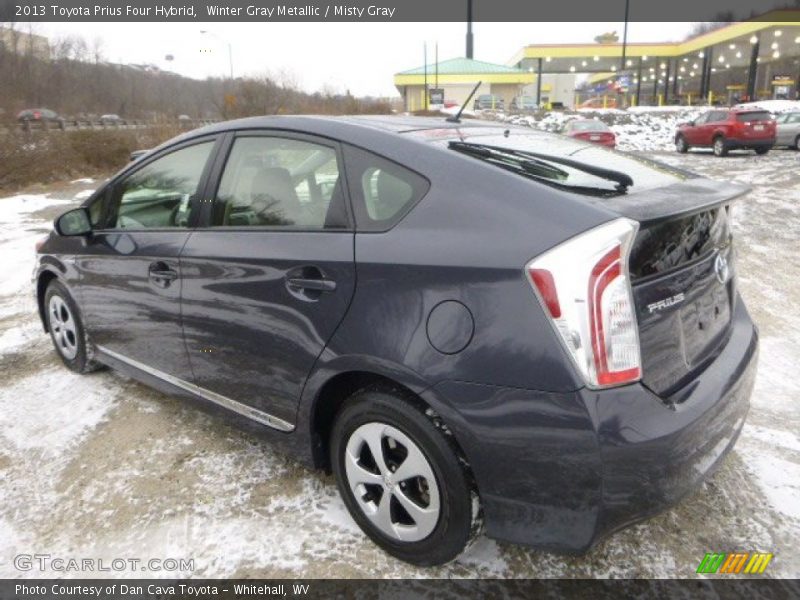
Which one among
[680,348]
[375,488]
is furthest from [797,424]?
[375,488]

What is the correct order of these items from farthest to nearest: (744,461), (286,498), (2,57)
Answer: (2,57), (744,461), (286,498)

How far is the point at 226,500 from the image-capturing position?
2670 mm

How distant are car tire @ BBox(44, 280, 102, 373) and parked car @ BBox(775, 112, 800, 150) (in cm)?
2252

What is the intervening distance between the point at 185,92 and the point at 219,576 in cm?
6715

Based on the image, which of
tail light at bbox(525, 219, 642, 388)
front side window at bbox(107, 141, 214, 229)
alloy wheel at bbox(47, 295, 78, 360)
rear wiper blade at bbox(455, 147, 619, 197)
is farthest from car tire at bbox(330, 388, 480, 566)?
alloy wheel at bbox(47, 295, 78, 360)

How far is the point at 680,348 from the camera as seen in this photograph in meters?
2.00

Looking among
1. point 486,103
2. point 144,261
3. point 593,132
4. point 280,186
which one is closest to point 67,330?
point 144,261

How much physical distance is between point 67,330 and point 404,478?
2897mm

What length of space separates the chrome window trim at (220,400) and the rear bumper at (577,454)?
951 mm

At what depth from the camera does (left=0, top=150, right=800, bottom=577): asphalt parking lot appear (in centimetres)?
228

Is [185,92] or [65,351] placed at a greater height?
[185,92]

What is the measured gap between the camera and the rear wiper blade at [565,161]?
2.15 metres

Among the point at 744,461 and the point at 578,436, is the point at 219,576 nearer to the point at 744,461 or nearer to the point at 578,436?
the point at 578,436

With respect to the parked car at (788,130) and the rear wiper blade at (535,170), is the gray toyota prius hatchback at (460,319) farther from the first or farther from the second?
the parked car at (788,130)
